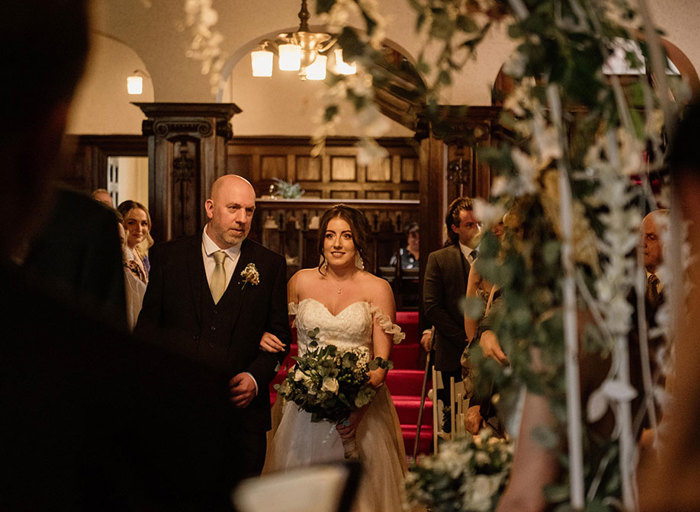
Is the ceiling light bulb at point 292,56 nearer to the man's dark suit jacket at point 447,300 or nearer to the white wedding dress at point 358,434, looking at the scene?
the man's dark suit jacket at point 447,300

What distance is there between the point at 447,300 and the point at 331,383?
5.80 feet

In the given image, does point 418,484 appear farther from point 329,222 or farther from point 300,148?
point 300,148

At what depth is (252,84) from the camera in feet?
54.0

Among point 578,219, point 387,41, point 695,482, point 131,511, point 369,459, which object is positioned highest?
point 387,41

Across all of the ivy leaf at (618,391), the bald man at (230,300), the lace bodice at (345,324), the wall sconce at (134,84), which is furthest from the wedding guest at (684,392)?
the wall sconce at (134,84)

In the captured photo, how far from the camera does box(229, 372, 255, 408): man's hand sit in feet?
14.7

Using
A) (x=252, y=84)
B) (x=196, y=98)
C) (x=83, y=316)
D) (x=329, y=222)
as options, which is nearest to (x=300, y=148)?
(x=252, y=84)

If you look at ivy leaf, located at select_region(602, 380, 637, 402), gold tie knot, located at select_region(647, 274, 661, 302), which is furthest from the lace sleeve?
ivy leaf, located at select_region(602, 380, 637, 402)

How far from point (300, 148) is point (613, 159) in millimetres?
15161

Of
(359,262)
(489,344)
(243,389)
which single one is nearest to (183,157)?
(359,262)

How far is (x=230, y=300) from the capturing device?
4.73 meters

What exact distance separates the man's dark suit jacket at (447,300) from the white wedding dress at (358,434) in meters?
0.99

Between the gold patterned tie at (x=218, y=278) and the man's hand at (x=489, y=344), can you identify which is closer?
the man's hand at (x=489, y=344)

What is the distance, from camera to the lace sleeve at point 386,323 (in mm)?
5316
